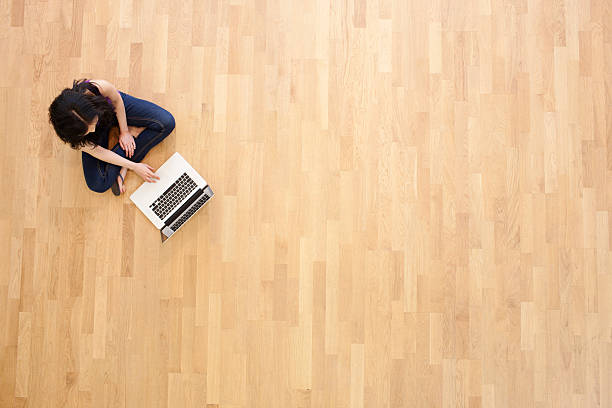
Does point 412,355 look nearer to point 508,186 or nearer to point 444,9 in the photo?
point 508,186

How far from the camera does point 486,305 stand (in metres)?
1.77

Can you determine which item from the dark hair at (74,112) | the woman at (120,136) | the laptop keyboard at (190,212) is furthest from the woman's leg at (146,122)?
the laptop keyboard at (190,212)

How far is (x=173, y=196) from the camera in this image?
1764mm

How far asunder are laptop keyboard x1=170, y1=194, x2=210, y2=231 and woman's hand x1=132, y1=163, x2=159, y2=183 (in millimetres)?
189

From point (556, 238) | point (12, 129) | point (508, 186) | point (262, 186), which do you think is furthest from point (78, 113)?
point (556, 238)

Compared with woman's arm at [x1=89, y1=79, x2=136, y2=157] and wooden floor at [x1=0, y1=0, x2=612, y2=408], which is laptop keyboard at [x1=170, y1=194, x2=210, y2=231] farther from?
woman's arm at [x1=89, y1=79, x2=136, y2=157]

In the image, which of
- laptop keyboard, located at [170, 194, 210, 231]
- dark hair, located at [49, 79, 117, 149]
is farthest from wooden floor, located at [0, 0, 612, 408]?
dark hair, located at [49, 79, 117, 149]

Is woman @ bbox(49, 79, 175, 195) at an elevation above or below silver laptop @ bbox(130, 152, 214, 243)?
above

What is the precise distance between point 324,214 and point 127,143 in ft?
2.75

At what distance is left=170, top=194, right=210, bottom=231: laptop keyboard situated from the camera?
1.74m

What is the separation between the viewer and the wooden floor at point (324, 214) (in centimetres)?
174

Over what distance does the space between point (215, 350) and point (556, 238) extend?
4.80 ft

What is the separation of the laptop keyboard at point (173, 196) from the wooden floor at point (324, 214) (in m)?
0.09

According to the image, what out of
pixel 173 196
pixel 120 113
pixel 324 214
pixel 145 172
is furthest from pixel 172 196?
pixel 324 214
